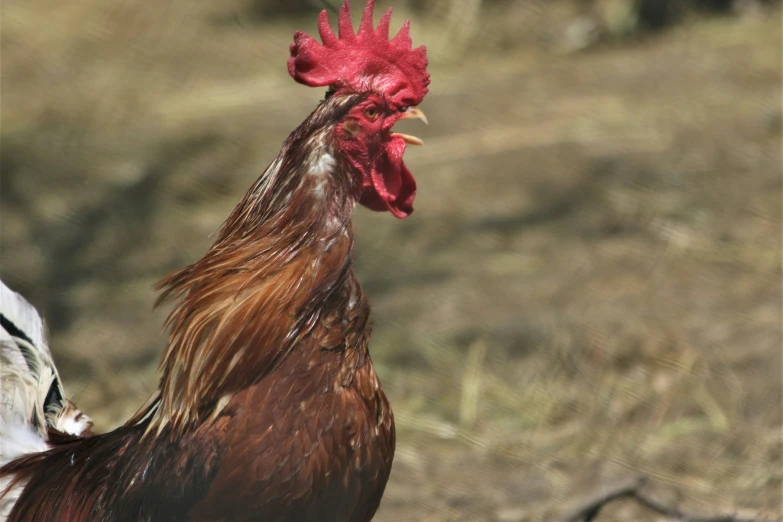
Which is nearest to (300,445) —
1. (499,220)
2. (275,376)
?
(275,376)

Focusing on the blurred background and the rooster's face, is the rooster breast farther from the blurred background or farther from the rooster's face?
the blurred background

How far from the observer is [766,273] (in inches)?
185

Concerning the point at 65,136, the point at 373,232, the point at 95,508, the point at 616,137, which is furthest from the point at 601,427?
the point at 65,136

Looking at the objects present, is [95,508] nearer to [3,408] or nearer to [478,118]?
[3,408]

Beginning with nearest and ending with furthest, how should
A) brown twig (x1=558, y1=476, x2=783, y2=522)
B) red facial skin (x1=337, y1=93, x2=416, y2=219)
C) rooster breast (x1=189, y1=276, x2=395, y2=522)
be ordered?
rooster breast (x1=189, y1=276, x2=395, y2=522) < red facial skin (x1=337, y1=93, x2=416, y2=219) < brown twig (x1=558, y1=476, x2=783, y2=522)

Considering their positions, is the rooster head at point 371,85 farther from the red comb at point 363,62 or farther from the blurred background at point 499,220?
the blurred background at point 499,220

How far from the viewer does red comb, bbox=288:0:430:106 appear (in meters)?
2.21

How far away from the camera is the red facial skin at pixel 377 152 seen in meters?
2.14

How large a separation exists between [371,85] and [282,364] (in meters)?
0.68

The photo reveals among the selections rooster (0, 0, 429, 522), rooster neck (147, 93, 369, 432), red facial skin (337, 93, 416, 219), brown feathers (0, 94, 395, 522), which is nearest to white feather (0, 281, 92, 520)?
rooster (0, 0, 429, 522)

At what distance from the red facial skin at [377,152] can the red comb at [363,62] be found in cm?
5

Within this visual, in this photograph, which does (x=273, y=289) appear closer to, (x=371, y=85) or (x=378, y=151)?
(x=378, y=151)

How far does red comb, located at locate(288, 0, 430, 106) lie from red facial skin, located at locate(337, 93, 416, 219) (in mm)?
47

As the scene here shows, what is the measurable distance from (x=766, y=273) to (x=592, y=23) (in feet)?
10.5
